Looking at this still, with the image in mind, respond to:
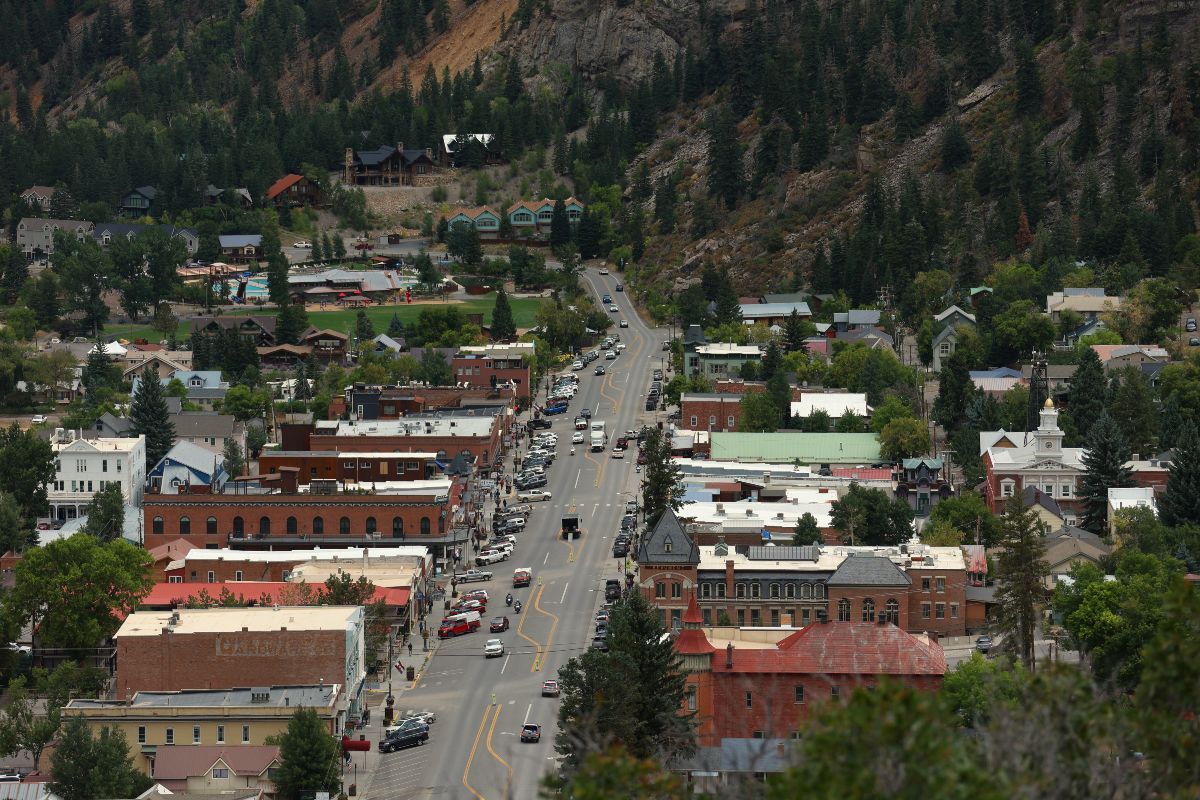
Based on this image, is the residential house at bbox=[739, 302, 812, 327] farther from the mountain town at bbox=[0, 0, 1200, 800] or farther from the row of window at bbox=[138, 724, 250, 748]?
the row of window at bbox=[138, 724, 250, 748]

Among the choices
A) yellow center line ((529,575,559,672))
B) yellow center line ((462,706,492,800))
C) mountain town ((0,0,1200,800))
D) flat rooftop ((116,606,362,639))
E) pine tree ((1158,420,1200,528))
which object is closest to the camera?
mountain town ((0,0,1200,800))

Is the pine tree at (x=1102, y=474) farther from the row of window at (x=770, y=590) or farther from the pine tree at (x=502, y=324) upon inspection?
the pine tree at (x=502, y=324)

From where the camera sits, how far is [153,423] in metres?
160

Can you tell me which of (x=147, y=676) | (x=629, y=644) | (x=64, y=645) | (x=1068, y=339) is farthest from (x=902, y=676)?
(x=1068, y=339)

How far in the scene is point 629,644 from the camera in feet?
308

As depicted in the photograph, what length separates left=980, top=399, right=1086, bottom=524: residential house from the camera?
137125 millimetres

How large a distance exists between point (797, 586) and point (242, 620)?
27.7 m

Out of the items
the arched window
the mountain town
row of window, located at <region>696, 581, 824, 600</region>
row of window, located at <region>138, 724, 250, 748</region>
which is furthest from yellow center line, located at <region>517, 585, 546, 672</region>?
row of window, located at <region>138, 724, 250, 748</region>

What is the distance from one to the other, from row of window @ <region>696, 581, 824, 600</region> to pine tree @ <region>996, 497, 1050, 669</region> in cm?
971

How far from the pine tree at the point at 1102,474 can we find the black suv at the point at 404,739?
162ft

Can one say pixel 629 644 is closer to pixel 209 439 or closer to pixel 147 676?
pixel 147 676

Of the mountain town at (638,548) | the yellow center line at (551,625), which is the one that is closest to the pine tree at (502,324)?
the mountain town at (638,548)

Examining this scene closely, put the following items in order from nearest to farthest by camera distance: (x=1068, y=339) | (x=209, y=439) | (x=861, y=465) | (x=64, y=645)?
(x=64, y=645), (x=861, y=465), (x=209, y=439), (x=1068, y=339)

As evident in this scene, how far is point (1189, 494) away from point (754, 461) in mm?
32501
